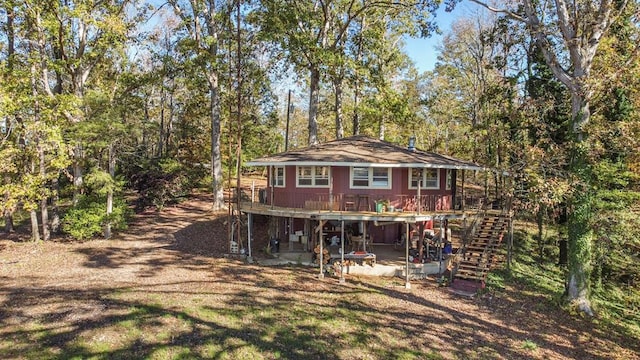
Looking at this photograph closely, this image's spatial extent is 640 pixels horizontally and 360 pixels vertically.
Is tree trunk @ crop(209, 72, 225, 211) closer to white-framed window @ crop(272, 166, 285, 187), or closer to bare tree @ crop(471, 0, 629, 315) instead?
white-framed window @ crop(272, 166, 285, 187)

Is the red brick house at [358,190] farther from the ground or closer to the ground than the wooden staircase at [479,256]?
farther from the ground

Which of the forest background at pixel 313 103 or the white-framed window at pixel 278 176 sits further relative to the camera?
the white-framed window at pixel 278 176

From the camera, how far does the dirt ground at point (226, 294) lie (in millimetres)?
10898

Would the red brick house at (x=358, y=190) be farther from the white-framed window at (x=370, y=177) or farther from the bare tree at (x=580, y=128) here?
the bare tree at (x=580, y=128)

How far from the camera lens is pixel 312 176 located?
19219mm

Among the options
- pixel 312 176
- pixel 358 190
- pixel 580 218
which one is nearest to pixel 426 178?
pixel 358 190

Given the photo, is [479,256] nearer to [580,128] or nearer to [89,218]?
[580,128]

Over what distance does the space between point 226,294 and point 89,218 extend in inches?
461

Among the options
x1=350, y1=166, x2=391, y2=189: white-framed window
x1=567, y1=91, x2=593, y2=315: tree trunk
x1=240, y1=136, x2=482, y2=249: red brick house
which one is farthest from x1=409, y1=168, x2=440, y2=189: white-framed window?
x1=567, y1=91, x2=593, y2=315: tree trunk

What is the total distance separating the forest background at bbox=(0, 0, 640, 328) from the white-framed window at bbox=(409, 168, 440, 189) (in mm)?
3701

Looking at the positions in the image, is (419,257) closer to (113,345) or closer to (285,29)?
(113,345)

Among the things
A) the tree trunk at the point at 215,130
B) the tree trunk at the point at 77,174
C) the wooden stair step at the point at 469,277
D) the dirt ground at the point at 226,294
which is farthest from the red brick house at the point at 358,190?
the tree trunk at the point at 77,174

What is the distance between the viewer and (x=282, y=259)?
1838 cm

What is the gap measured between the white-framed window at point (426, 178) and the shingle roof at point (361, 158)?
87 cm
